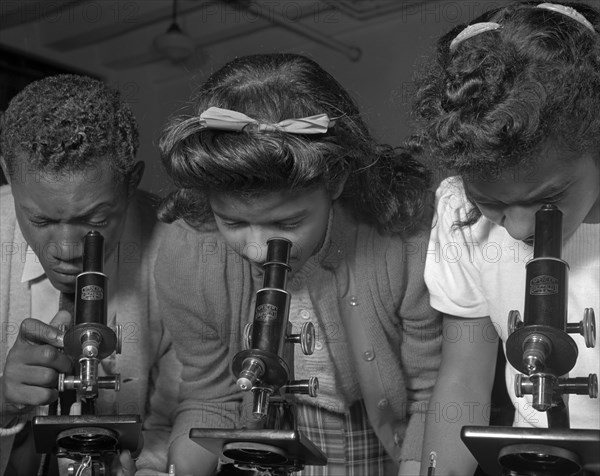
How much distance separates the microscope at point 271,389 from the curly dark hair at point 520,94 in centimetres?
35

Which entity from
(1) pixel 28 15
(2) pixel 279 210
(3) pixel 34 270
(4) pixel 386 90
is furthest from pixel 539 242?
(1) pixel 28 15

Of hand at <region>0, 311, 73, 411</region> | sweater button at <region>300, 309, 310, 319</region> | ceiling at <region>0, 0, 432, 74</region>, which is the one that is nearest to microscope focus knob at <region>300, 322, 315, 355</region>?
sweater button at <region>300, 309, 310, 319</region>

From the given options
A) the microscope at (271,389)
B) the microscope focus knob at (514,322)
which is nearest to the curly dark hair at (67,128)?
the microscope at (271,389)

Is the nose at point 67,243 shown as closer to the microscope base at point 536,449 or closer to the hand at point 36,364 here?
the hand at point 36,364

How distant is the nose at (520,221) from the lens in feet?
4.82

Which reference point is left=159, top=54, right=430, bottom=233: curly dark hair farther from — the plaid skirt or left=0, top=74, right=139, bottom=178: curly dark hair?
the plaid skirt

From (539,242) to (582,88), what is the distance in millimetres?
260

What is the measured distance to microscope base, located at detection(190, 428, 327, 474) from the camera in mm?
1382

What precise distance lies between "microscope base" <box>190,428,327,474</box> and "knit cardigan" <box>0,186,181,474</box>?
717 millimetres

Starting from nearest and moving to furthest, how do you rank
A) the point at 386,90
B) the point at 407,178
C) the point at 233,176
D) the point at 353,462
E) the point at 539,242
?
the point at 539,242, the point at 233,176, the point at 407,178, the point at 353,462, the point at 386,90

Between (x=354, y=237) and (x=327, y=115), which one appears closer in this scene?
(x=327, y=115)

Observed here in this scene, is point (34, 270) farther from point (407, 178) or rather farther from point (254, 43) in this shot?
point (254, 43)

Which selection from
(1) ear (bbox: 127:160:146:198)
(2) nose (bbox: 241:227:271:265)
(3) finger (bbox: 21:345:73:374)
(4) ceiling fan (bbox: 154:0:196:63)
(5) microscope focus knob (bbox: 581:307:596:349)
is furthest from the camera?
(4) ceiling fan (bbox: 154:0:196:63)

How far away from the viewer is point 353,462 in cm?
212
